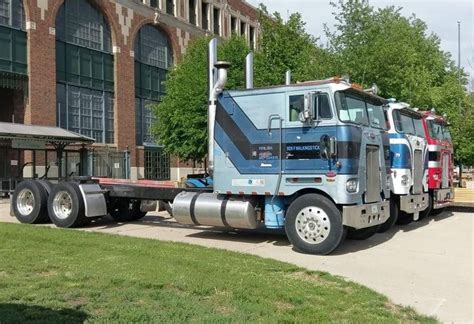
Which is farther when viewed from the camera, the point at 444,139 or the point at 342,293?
the point at 444,139

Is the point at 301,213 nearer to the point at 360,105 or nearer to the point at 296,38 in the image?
the point at 360,105

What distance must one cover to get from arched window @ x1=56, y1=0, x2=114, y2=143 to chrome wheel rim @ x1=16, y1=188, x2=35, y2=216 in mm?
17898

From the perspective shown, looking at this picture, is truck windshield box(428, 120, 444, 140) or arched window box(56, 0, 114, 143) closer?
truck windshield box(428, 120, 444, 140)

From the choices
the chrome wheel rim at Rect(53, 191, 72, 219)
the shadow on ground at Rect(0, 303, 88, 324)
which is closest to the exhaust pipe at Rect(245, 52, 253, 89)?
the chrome wheel rim at Rect(53, 191, 72, 219)

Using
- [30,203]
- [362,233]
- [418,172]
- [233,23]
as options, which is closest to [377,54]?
[418,172]

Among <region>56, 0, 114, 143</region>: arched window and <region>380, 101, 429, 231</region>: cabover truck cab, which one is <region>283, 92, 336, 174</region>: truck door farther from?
<region>56, 0, 114, 143</region>: arched window

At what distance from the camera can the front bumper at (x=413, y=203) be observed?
41.2 ft

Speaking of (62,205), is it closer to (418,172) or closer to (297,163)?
(297,163)

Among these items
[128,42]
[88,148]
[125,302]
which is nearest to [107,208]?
[125,302]

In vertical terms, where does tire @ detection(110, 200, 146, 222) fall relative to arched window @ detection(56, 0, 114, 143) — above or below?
below

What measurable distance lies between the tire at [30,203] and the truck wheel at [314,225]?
666cm

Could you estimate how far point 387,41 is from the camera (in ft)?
67.8

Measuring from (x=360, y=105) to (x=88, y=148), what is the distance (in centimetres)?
2437

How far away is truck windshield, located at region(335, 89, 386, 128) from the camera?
32.7ft
